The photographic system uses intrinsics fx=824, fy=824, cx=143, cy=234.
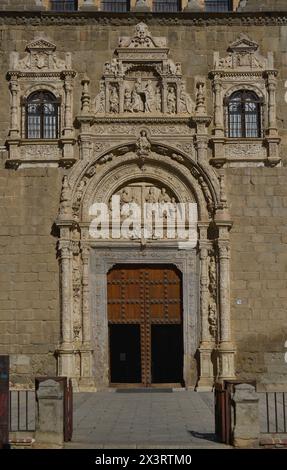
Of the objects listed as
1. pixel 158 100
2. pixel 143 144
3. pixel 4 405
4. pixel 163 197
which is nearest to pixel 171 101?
pixel 158 100

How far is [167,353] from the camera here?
19.5 m

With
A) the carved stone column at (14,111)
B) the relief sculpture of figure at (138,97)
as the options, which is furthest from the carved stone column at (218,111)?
the carved stone column at (14,111)

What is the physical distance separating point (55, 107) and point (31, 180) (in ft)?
6.09

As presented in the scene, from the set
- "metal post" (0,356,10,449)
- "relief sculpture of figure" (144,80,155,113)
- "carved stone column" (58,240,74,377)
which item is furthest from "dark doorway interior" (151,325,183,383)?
"metal post" (0,356,10,449)

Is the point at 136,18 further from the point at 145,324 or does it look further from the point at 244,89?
the point at 145,324

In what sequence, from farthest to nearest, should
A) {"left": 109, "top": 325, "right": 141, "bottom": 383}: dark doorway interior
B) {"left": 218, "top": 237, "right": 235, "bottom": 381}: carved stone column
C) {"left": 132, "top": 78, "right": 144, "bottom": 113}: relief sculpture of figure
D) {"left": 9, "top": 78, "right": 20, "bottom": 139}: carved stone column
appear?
{"left": 132, "top": 78, "right": 144, "bottom": 113}: relief sculpture of figure < {"left": 109, "top": 325, "right": 141, "bottom": 383}: dark doorway interior < {"left": 9, "top": 78, "right": 20, "bottom": 139}: carved stone column < {"left": 218, "top": 237, "right": 235, "bottom": 381}: carved stone column

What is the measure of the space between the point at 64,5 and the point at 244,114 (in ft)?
16.8

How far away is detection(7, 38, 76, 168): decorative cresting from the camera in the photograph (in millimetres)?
19203

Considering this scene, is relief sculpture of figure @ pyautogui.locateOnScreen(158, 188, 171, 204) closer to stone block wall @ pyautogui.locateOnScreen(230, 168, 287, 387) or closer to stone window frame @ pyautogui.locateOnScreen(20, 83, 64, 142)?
stone block wall @ pyautogui.locateOnScreen(230, 168, 287, 387)

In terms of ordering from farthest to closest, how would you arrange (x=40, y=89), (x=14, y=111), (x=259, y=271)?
(x=40, y=89), (x=14, y=111), (x=259, y=271)

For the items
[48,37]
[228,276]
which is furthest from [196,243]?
[48,37]

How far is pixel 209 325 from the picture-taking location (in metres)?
18.9

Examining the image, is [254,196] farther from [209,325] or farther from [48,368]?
[48,368]

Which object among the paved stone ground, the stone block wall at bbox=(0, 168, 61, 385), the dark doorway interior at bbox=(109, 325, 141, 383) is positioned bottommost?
the paved stone ground
